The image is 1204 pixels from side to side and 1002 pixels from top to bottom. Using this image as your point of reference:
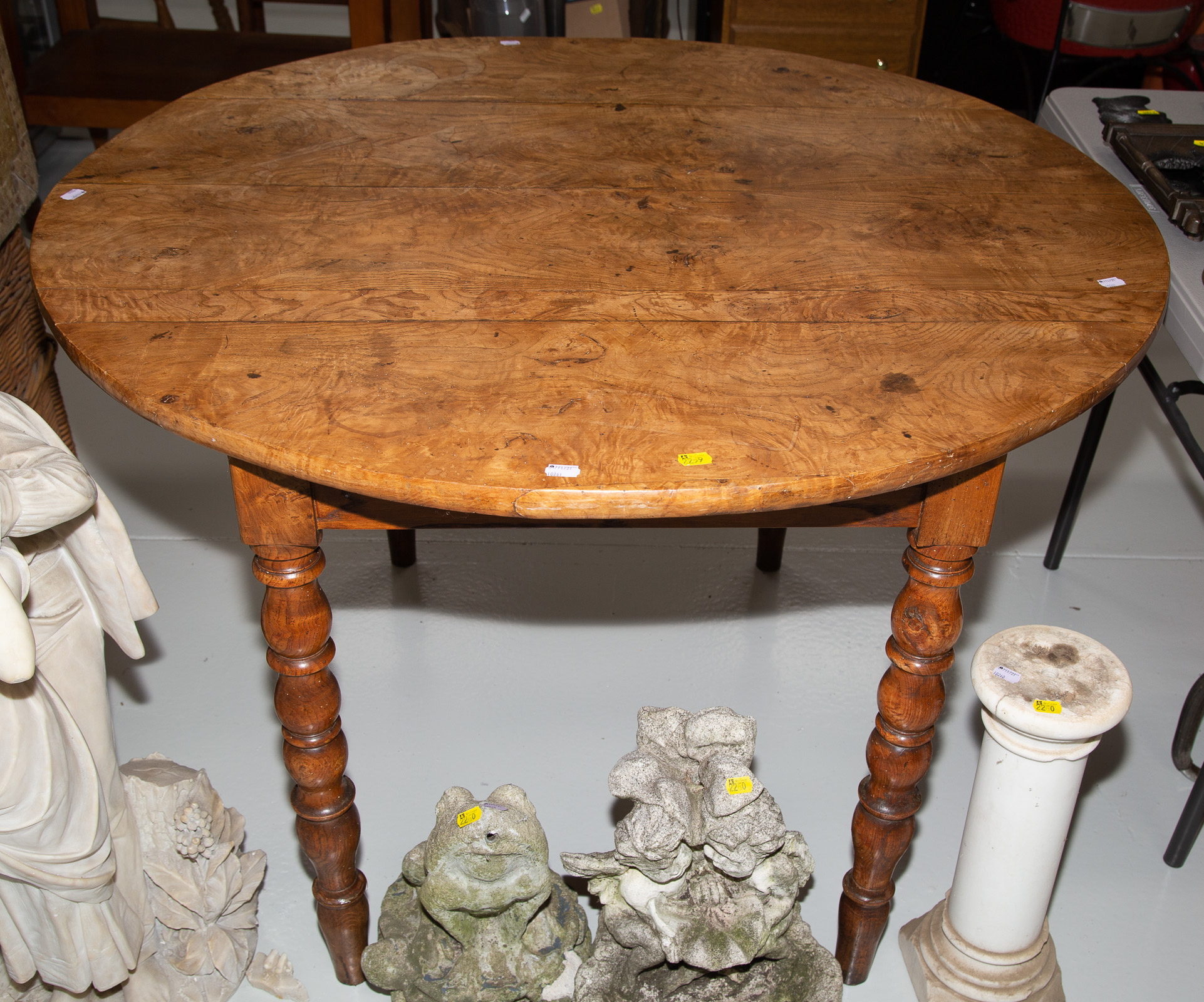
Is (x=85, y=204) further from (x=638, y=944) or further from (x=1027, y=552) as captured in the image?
(x=1027, y=552)

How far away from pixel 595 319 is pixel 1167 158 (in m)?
1.38

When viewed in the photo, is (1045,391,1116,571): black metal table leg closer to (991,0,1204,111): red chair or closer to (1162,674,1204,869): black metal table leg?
(1162,674,1204,869): black metal table leg

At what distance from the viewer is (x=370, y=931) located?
6.28 feet

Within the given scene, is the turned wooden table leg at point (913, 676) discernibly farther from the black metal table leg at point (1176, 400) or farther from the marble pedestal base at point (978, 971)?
the black metal table leg at point (1176, 400)

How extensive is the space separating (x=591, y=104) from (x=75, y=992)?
1.60 meters

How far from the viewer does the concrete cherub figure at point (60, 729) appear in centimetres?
133

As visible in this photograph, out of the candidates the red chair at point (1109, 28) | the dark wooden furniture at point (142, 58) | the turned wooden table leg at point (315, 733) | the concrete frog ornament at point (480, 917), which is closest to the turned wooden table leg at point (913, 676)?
the concrete frog ornament at point (480, 917)

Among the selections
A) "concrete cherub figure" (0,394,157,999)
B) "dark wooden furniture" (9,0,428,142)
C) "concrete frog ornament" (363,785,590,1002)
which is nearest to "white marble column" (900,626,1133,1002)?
"concrete frog ornament" (363,785,590,1002)

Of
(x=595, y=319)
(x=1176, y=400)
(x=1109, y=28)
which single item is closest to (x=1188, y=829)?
(x=1176, y=400)

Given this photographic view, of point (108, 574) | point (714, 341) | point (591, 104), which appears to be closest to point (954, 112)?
point (591, 104)

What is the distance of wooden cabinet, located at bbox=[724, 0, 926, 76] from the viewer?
4230 mm

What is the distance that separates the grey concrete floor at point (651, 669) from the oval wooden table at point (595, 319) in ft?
1.23

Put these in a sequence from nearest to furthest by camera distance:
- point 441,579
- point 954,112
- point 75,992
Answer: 1. point 75,992
2. point 954,112
3. point 441,579

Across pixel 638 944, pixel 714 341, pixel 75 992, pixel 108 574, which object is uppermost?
pixel 714 341
